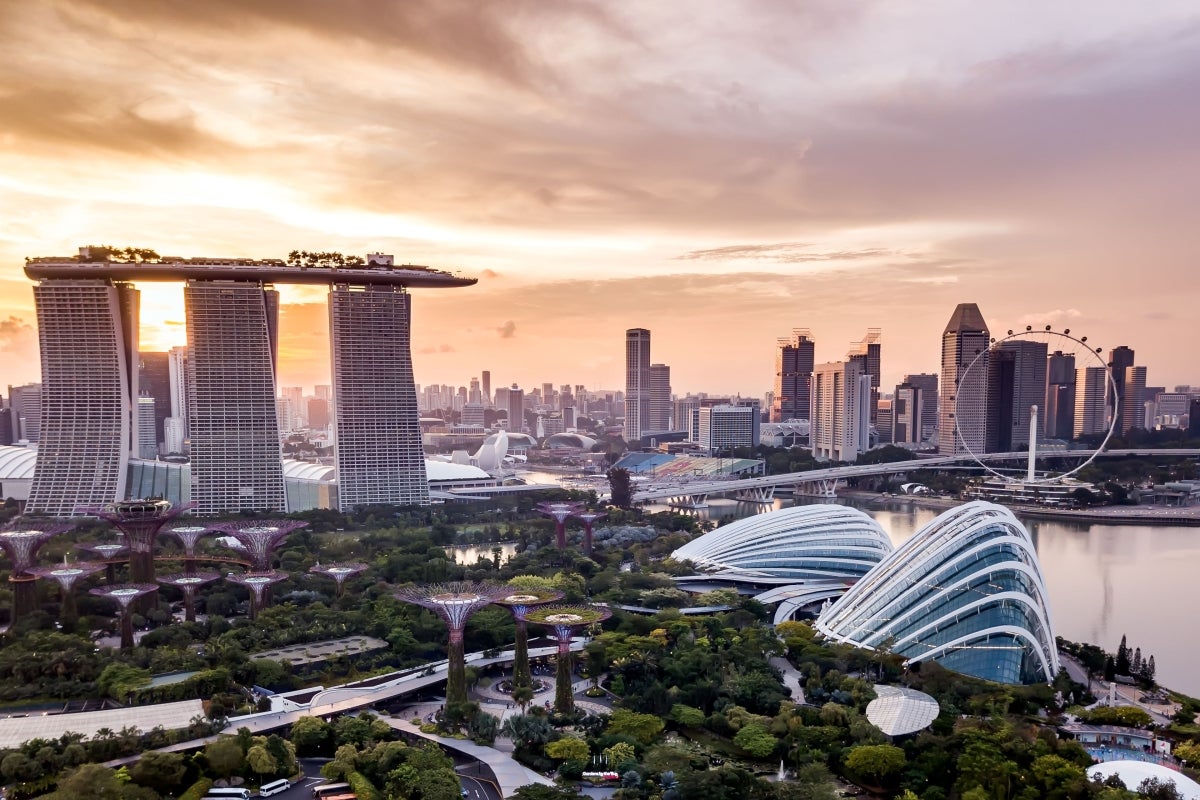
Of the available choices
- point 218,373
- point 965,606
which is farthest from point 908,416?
point 965,606

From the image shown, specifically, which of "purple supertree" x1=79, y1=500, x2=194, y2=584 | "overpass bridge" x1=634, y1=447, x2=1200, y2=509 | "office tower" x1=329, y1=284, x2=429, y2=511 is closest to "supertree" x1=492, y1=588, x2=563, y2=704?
"purple supertree" x1=79, y1=500, x2=194, y2=584

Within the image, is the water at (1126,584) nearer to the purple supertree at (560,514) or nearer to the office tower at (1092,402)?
the purple supertree at (560,514)

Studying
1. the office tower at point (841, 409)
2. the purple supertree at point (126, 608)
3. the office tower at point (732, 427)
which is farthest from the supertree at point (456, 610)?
the office tower at point (732, 427)

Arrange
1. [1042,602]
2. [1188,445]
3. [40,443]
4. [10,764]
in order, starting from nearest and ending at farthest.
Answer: [10,764], [1042,602], [40,443], [1188,445]

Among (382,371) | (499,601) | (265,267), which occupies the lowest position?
(499,601)

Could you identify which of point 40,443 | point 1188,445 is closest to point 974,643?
point 40,443

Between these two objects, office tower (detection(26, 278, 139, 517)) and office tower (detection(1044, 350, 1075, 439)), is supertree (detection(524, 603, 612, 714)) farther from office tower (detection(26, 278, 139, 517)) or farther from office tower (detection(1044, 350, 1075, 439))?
office tower (detection(1044, 350, 1075, 439))

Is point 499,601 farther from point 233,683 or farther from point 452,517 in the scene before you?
point 452,517

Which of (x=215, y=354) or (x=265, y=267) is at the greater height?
(x=265, y=267)
